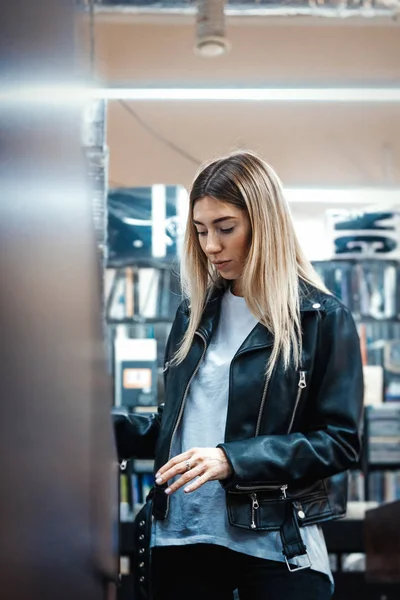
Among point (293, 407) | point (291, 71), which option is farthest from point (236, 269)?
point (291, 71)

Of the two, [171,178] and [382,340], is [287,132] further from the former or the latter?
[382,340]

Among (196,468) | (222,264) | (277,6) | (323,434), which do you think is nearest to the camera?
(196,468)

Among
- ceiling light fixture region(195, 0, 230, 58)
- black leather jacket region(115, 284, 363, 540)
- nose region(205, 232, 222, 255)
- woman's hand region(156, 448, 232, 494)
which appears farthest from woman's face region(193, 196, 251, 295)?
ceiling light fixture region(195, 0, 230, 58)

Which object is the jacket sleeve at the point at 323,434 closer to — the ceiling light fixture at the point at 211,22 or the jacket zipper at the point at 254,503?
the jacket zipper at the point at 254,503

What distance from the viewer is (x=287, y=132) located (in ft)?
21.4

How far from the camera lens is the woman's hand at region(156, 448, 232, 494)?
100 cm

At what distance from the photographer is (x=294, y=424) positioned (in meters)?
1.14

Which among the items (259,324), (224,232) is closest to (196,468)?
(259,324)

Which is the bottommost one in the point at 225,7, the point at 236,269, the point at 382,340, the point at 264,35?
the point at 382,340

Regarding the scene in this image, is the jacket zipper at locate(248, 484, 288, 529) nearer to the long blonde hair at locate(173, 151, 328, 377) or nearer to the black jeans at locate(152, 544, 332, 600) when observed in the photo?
the black jeans at locate(152, 544, 332, 600)

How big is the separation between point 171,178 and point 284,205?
5.44m

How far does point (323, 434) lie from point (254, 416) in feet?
0.32

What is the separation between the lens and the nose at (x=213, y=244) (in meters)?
1.19

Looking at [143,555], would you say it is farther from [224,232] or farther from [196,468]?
[224,232]
